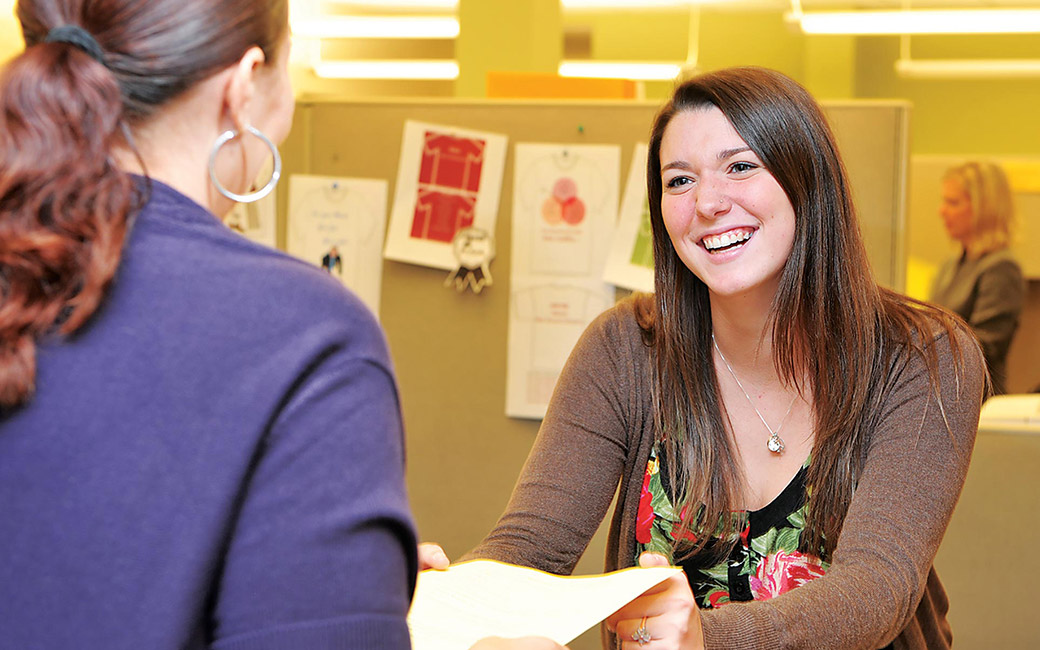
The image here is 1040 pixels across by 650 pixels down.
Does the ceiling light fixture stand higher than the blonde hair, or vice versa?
the ceiling light fixture

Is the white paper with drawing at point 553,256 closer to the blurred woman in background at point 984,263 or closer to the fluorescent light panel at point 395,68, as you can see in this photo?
the blurred woman in background at point 984,263

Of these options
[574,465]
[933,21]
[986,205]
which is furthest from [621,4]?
[574,465]

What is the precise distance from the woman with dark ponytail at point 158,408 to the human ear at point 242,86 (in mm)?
31

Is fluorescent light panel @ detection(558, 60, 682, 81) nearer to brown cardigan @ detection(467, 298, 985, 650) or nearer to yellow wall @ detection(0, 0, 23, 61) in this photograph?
yellow wall @ detection(0, 0, 23, 61)

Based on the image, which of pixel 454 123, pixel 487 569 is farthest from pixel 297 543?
pixel 454 123

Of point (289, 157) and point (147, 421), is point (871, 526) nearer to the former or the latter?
point (147, 421)

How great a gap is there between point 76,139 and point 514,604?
20.4 inches

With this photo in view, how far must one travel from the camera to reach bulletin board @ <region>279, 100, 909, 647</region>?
216 cm

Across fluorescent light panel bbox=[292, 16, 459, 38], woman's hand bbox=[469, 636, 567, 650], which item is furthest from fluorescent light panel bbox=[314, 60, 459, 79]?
woman's hand bbox=[469, 636, 567, 650]

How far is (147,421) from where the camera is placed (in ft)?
1.89

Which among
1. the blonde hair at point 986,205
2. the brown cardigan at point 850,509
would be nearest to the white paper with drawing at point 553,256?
the brown cardigan at point 850,509

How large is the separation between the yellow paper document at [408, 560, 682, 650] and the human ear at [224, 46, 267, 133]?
0.43 metres

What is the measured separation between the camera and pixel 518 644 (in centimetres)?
80

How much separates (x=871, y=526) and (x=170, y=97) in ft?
2.78
